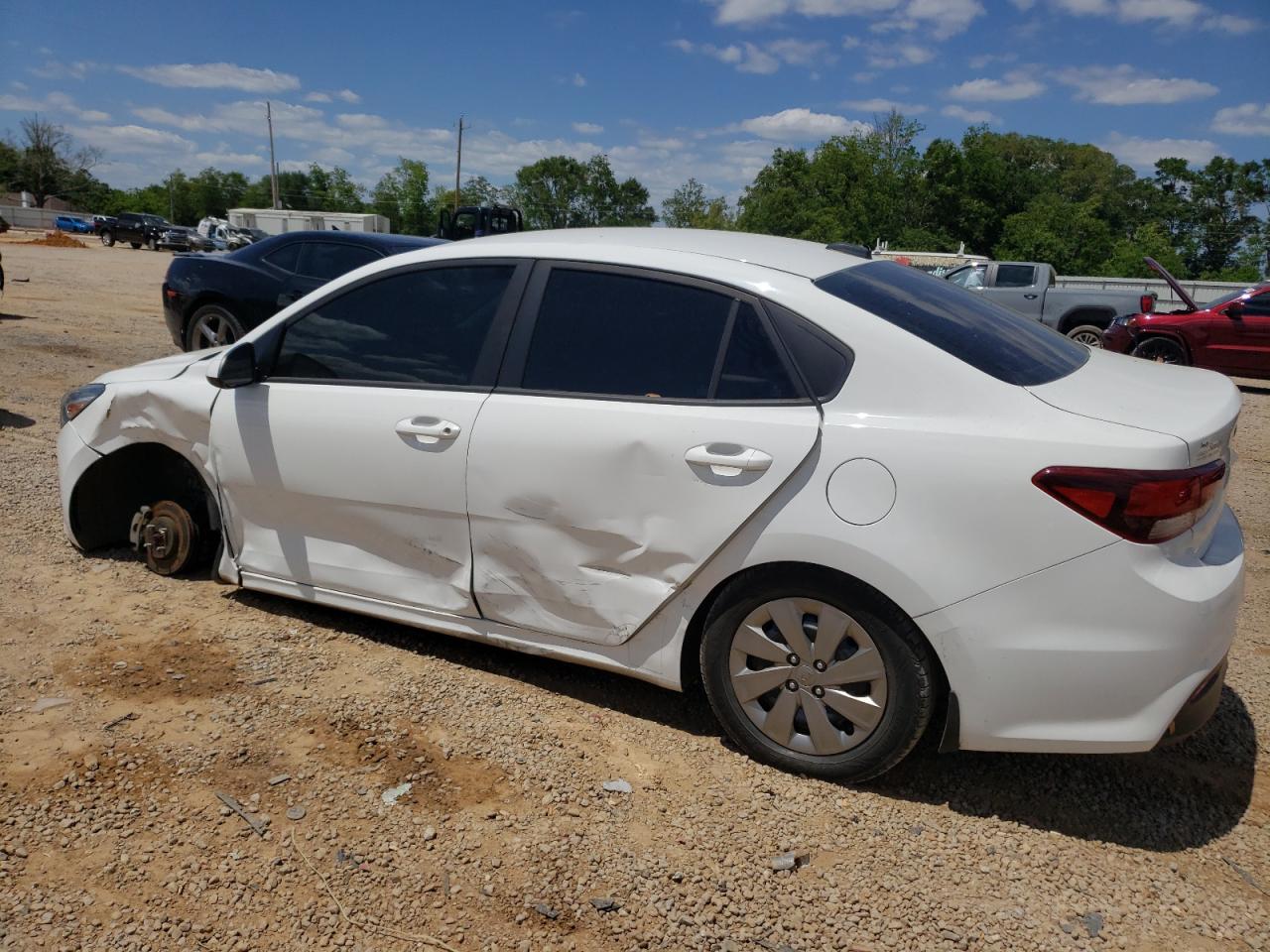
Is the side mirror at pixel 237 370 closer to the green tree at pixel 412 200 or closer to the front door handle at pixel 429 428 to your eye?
the front door handle at pixel 429 428

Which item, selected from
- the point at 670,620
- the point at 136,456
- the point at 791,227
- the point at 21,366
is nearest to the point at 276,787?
the point at 670,620

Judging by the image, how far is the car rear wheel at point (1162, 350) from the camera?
1405 cm

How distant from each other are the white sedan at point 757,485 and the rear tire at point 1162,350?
12.2 metres

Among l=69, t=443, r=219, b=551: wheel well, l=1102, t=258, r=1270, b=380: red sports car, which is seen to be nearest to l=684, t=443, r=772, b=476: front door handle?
l=69, t=443, r=219, b=551: wheel well

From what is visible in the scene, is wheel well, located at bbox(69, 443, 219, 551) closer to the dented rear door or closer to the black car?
the dented rear door

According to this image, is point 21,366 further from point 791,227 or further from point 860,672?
point 791,227

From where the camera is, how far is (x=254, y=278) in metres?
9.33

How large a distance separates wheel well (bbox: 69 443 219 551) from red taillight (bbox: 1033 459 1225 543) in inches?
142

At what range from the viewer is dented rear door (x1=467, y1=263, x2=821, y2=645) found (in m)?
2.95

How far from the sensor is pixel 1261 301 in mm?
13875

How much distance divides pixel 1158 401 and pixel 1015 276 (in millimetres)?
16605

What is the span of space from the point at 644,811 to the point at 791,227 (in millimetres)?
56178

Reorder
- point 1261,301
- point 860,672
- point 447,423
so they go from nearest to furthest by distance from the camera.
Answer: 1. point 860,672
2. point 447,423
3. point 1261,301

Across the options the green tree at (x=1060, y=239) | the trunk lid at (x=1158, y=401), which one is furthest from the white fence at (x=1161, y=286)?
the trunk lid at (x=1158, y=401)
